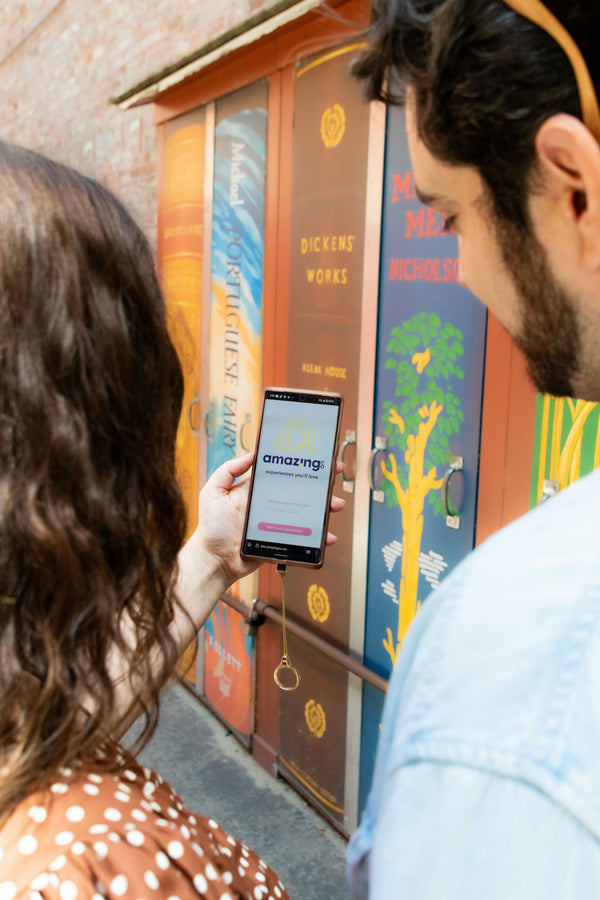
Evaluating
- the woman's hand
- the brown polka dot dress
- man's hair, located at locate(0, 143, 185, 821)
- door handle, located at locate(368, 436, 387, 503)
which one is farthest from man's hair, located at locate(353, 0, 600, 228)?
door handle, located at locate(368, 436, 387, 503)

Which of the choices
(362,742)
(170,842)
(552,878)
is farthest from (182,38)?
(552,878)

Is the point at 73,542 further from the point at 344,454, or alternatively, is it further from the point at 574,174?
the point at 344,454

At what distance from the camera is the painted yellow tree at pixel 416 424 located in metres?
2.46

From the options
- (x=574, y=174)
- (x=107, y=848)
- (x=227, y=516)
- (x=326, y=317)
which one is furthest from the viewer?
(x=326, y=317)

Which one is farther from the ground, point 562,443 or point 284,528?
point 562,443

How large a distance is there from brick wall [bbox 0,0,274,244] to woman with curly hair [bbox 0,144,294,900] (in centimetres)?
257

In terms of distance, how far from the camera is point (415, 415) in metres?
2.60

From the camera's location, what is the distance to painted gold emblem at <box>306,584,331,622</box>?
3.08 metres

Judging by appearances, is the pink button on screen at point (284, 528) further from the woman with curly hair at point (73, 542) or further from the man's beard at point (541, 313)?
the man's beard at point (541, 313)

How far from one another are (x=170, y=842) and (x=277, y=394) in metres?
1.21

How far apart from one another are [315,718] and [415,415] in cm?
136

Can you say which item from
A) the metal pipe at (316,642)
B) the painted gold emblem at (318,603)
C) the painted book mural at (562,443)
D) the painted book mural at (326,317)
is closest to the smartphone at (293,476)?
the painted book mural at (562,443)

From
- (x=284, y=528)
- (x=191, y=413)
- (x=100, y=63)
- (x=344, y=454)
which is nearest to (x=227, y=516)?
(x=284, y=528)

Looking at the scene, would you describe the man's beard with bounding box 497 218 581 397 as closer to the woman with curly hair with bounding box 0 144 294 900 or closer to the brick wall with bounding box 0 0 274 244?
the woman with curly hair with bounding box 0 144 294 900
